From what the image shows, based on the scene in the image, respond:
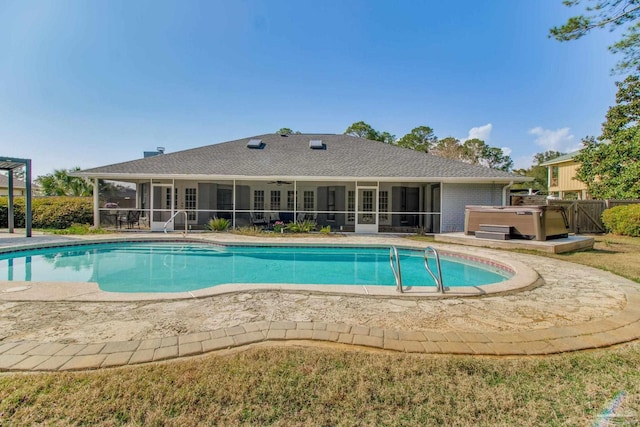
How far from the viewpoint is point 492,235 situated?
10.2 m

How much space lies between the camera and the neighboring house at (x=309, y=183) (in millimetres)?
13477

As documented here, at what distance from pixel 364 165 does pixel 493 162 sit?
35285mm

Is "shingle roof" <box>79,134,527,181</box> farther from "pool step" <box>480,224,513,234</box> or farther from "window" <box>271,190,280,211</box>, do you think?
"pool step" <box>480,224,513,234</box>

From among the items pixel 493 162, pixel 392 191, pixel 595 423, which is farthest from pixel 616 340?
pixel 493 162

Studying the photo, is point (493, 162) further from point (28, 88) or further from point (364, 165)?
point (28, 88)

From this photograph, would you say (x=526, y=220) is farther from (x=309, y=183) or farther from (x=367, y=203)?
(x=309, y=183)

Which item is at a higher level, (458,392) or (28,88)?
(28,88)

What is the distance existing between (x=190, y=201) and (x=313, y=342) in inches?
590

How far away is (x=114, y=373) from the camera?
2318 mm

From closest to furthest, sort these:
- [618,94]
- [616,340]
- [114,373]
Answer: [114,373] → [616,340] → [618,94]

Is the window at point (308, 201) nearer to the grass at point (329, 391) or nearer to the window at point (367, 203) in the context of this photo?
the window at point (367, 203)

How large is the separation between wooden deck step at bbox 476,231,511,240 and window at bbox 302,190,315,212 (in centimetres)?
882

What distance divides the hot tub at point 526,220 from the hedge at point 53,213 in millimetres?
17484

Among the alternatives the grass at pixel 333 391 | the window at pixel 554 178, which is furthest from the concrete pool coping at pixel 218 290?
the window at pixel 554 178
